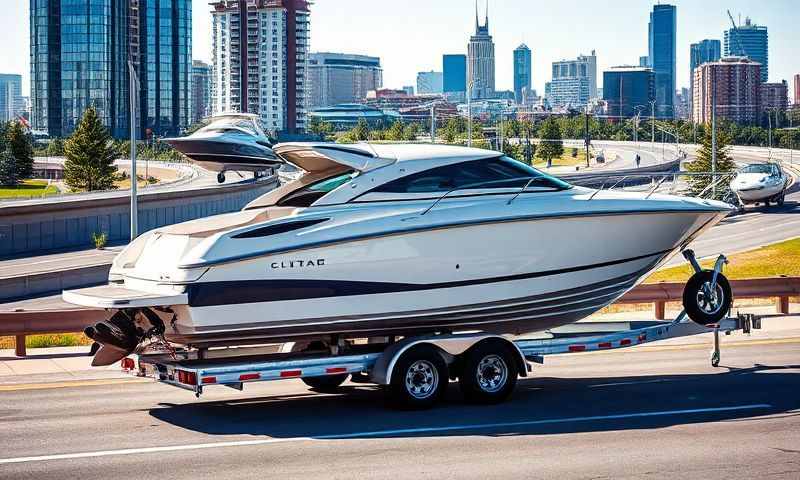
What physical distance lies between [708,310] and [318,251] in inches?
222

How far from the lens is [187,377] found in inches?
489

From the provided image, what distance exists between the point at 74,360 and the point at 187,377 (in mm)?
5940

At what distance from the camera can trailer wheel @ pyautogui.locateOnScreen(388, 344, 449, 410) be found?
13227mm

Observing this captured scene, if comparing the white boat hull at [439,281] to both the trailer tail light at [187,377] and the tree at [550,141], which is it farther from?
the tree at [550,141]

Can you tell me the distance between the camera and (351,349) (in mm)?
13867

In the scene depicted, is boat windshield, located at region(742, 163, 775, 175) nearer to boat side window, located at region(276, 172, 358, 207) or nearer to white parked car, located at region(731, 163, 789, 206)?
white parked car, located at region(731, 163, 789, 206)

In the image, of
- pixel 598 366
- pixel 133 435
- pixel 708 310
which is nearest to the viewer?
pixel 133 435

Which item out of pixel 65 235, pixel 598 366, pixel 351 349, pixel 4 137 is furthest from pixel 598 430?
pixel 4 137

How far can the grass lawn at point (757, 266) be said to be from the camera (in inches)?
1323

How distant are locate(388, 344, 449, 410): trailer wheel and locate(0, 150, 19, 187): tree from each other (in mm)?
110319

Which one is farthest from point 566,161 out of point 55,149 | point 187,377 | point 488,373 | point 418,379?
point 187,377

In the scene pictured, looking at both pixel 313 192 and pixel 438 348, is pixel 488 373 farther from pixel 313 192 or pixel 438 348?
pixel 313 192

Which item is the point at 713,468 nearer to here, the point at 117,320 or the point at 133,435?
the point at 133,435

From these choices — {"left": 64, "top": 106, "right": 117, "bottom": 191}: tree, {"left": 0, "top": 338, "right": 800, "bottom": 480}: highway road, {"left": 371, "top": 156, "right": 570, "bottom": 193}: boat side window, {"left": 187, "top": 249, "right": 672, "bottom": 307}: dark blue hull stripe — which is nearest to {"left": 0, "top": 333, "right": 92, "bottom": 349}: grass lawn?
{"left": 0, "top": 338, "right": 800, "bottom": 480}: highway road
